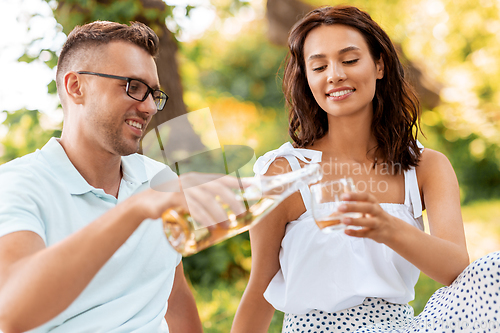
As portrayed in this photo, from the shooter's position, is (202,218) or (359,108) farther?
(359,108)

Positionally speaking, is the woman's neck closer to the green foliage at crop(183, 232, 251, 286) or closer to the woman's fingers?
the woman's fingers

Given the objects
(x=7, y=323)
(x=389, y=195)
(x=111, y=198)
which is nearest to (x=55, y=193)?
(x=111, y=198)

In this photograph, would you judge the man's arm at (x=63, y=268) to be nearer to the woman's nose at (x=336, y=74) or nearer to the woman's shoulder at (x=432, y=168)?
the woman's nose at (x=336, y=74)

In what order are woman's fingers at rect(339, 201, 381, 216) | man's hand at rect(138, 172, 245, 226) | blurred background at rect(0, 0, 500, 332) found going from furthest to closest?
blurred background at rect(0, 0, 500, 332) < woman's fingers at rect(339, 201, 381, 216) < man's hand at rect(138, 172, 245, 226)

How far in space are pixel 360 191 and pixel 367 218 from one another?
488 millimetres

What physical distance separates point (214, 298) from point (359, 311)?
246 cm

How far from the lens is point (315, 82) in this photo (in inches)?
64.7

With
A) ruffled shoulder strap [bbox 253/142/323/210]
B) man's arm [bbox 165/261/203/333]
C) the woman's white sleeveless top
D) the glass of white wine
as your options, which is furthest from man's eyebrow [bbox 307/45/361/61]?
man's arm [bbox 165/261/203/333]

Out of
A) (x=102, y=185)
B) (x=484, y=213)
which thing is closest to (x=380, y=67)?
(x=102, y=185)

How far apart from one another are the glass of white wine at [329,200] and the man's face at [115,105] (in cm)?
71

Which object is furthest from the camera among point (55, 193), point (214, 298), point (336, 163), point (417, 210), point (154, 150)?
point (214, 298)

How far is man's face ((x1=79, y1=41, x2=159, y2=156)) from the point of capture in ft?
4.78

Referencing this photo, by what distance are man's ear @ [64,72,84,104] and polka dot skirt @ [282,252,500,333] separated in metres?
1.08

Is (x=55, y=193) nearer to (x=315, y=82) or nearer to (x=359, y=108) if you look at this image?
(x=315, y=82)
